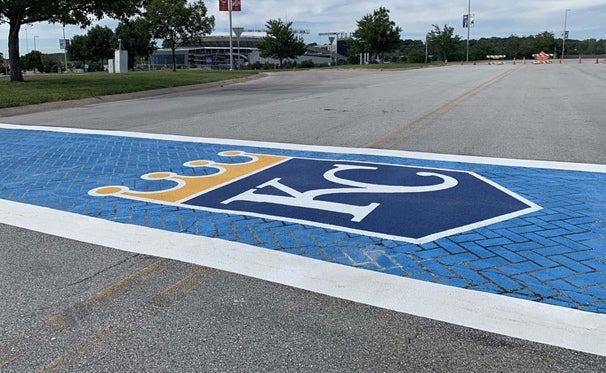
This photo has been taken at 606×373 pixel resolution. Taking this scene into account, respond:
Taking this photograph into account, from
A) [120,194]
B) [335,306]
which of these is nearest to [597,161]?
[335,306]

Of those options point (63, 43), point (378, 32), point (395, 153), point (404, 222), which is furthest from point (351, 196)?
point (63, 43)

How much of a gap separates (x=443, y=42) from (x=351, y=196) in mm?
81880

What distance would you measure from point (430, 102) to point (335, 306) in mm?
15031

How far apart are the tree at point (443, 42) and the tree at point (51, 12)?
63902 mm

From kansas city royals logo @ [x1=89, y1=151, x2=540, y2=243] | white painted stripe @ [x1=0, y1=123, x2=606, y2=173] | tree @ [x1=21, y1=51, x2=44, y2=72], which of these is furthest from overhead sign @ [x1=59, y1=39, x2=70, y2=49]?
kansas city royals logo @ [x1=89, y1=151, x2=540, y2=243]

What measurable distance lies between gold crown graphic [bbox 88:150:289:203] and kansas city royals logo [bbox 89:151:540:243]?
12mm

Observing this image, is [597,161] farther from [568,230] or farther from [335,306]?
[335,306]

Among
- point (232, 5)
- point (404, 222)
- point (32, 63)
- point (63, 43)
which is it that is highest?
point (232, 5)

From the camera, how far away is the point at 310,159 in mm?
8344

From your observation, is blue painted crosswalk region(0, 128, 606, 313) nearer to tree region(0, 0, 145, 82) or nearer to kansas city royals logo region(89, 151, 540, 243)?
kansas city royals logo region(89, 151, 540, 243)

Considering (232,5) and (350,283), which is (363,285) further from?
(232,5)

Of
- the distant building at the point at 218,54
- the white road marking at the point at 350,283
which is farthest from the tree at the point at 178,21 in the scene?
the distant building at the point at 218,54

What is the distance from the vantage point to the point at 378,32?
59.6m

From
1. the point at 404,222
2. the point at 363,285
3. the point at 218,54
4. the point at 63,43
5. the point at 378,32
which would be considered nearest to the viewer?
the point at 363,285
